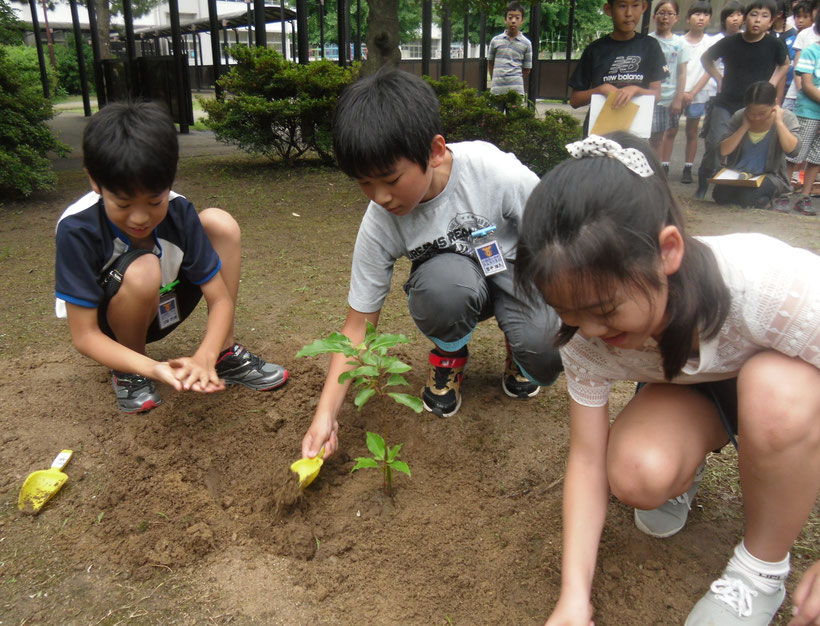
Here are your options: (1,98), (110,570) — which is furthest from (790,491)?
(1,98)

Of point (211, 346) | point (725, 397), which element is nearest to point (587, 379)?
point (725, 397)

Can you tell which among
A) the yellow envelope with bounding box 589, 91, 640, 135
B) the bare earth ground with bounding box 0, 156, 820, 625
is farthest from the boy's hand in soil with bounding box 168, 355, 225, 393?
the yellow envelope with bounding box 589, 91, 640, 135

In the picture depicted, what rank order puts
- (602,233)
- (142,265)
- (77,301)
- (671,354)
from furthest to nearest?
(142,265), (77,301), (671,354), (602,233)

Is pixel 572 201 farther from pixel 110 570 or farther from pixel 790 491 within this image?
pixel 110 570

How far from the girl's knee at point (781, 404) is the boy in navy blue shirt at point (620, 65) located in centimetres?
379

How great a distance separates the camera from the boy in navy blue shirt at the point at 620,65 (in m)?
4.73

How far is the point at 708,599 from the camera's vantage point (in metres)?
1.40

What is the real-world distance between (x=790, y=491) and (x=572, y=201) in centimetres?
73

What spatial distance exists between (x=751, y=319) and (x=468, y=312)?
3.14 feet

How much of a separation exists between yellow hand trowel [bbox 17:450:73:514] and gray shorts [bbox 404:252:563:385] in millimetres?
1171

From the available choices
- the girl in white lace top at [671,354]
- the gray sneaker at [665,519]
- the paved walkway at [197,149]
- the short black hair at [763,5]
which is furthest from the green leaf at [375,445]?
the short black hair at [763,5]

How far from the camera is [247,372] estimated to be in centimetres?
246

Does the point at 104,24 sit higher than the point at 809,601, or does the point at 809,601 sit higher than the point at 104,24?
the point at 104,24

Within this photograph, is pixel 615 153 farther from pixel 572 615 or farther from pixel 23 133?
pixel 23 133
